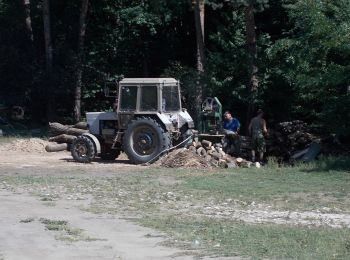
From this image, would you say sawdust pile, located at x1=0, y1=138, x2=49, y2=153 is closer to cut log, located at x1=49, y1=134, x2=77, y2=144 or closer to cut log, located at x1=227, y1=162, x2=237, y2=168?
cut log, located at x1=49, y1=134, x2=77, y2=144

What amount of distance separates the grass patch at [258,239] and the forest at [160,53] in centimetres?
1297

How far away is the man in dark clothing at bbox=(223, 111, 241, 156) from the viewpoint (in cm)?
2427

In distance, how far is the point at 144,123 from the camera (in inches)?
904

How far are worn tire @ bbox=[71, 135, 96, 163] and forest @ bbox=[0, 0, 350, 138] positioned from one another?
6297mm

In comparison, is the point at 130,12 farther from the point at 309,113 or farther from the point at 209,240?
the point at 209,240

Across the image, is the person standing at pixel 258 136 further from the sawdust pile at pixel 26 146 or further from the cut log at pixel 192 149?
the sawdust pile at pixel 26 146

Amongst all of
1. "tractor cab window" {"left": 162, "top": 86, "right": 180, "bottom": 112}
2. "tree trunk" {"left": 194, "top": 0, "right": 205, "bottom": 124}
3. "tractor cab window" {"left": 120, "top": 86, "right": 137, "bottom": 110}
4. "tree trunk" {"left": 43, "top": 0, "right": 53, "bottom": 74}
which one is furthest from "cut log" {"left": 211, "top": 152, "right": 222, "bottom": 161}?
"tree trunk" {"left": 43, "top": 0, "right": 53, "bottom": 74}

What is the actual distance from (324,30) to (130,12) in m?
15.3

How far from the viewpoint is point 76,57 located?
35.8m

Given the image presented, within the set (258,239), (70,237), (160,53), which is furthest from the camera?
(160,53)

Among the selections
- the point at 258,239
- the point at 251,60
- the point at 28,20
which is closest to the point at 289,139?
the point at 251,60

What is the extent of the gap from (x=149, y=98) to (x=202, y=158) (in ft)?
8.13

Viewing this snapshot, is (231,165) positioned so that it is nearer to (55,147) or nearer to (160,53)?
(55,147)

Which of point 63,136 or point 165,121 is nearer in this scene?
point 165,121
